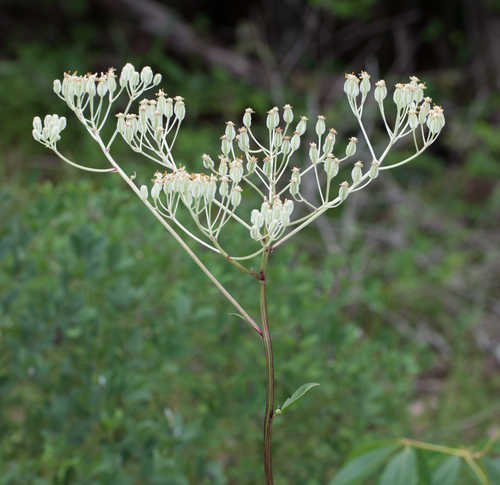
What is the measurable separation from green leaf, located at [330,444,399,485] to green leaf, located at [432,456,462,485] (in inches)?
A: 4.5

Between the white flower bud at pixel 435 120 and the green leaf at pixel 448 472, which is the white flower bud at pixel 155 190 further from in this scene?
the green leaf at pixel 448 472

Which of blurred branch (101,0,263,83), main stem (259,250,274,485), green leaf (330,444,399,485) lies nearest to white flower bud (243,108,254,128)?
main stem (259,250,274,485)

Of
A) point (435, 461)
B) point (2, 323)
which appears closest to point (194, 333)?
point (2, 323)

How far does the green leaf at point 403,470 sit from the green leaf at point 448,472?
78 mm

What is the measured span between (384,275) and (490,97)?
7.49 ft

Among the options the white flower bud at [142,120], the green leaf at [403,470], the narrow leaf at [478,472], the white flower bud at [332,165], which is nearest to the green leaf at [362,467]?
the green leaf at [403,470]

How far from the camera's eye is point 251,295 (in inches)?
77.3

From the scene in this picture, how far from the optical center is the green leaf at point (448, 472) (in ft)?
4.69

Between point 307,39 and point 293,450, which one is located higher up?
point 307,39

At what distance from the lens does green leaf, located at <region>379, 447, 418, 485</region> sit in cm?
140

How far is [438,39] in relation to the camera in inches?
237

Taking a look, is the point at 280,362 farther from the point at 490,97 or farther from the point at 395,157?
the point at 490,97

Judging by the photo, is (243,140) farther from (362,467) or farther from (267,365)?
(362,467)

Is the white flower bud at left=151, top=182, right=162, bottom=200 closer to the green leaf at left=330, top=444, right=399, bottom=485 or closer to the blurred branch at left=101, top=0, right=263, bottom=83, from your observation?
the green leaf at left=330, top=444, right=399, bottom=485
